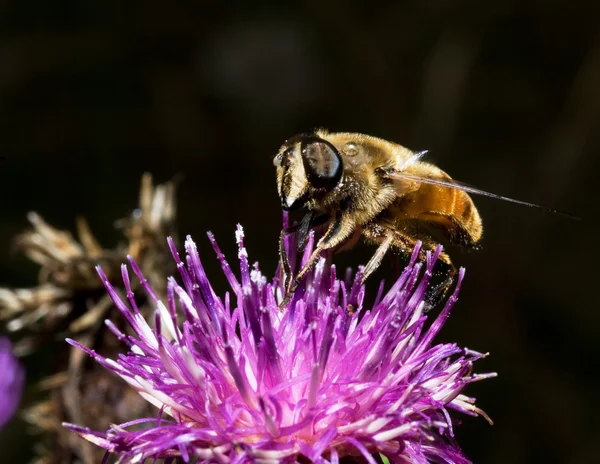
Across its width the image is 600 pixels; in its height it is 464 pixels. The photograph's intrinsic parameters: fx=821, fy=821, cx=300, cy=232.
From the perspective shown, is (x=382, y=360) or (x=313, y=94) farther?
(x=313, y=94)

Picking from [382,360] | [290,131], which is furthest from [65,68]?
[382,360]

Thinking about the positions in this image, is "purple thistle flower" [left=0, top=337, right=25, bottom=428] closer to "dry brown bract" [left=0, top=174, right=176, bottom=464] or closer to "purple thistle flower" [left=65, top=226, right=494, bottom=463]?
"dry brown bract" [left=0, top=174, right=176, bottom=464]

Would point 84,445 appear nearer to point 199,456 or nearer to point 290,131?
point 199,456

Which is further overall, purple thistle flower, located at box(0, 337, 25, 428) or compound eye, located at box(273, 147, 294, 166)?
purple thistle flower, located at box(0, 337, 25, 428)

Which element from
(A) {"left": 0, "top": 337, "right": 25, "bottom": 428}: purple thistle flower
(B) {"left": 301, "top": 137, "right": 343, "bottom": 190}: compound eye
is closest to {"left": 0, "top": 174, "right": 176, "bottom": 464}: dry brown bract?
(A) {"left": 0, "top": 337, "right": 25, "bottom": 428}: purple thistle flower

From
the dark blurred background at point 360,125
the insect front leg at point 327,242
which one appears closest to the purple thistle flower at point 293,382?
the insect front leg at point 327,242

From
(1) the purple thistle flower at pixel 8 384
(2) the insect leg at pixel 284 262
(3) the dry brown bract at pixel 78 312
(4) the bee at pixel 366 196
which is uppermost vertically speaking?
(4) the bee at pixel 366 196

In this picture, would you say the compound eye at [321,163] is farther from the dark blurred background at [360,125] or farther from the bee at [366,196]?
the dark blurred background at [360,125]
